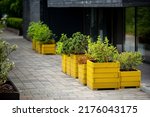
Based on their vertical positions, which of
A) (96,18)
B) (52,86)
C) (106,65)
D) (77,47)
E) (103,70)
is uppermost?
(96,18)

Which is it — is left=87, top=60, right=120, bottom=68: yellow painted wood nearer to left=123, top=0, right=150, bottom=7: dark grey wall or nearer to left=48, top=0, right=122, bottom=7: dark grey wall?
left=123, top=0, right=150, bottom=7: dark grey wall

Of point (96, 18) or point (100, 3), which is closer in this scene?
point (100, 3)

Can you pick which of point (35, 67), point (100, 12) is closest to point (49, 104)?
point (35, 67)

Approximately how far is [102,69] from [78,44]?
105 inches

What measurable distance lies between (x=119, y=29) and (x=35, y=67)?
5.82m

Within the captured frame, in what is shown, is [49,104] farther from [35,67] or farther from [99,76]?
[35,67]

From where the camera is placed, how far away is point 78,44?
1556 cm

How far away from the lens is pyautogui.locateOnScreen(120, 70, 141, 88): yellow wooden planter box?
13367 millimetres

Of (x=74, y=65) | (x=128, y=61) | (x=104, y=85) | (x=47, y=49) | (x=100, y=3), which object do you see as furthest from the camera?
(x=47, y=49)

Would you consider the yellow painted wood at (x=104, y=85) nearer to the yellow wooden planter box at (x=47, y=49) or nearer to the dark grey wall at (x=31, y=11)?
the yellow wooden planter box at (x=47, y=49)

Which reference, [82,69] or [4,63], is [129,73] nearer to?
[82,69]

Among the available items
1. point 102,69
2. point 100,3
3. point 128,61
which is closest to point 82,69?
point 102,69

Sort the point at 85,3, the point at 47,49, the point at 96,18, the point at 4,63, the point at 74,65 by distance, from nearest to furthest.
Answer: the point at 4,63 → the point at 74,65 → the point at 85,3 → the point at 47,49 → the point at 96,18

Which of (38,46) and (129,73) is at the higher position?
(129,73)
